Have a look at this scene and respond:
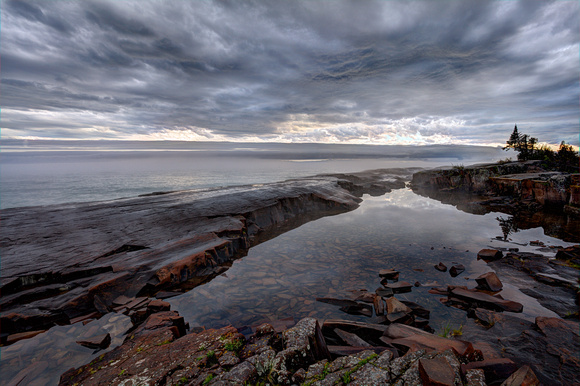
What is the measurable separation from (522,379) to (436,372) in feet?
4.78

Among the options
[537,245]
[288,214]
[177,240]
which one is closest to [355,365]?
[177,240]

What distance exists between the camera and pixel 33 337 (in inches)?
240

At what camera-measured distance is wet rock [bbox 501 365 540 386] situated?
11.0 feet

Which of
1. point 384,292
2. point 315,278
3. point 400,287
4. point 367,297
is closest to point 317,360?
point 367,297

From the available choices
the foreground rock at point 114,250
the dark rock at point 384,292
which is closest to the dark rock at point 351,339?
the dark rock at point 384,292

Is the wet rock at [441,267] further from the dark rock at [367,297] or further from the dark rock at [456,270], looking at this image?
the dark rock at [367,297]

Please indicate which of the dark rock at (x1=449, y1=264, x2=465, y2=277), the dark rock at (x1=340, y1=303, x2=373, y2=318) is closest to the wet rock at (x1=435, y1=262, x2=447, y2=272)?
the dark rock at (x1=449, y1=264, x2=465, y2=277)

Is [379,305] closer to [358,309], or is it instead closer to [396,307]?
[396,307]

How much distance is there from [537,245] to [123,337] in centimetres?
1733

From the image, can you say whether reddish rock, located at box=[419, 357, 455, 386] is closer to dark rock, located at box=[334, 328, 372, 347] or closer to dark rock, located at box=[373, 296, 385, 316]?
dark rock, located at box=[334, 328, 372, 347]

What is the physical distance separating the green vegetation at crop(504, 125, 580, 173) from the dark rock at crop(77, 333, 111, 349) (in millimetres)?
37069

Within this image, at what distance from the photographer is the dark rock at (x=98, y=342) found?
5.65 metres

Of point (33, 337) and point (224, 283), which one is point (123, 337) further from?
point (224, 283)

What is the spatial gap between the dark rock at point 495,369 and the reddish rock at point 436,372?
51cm
